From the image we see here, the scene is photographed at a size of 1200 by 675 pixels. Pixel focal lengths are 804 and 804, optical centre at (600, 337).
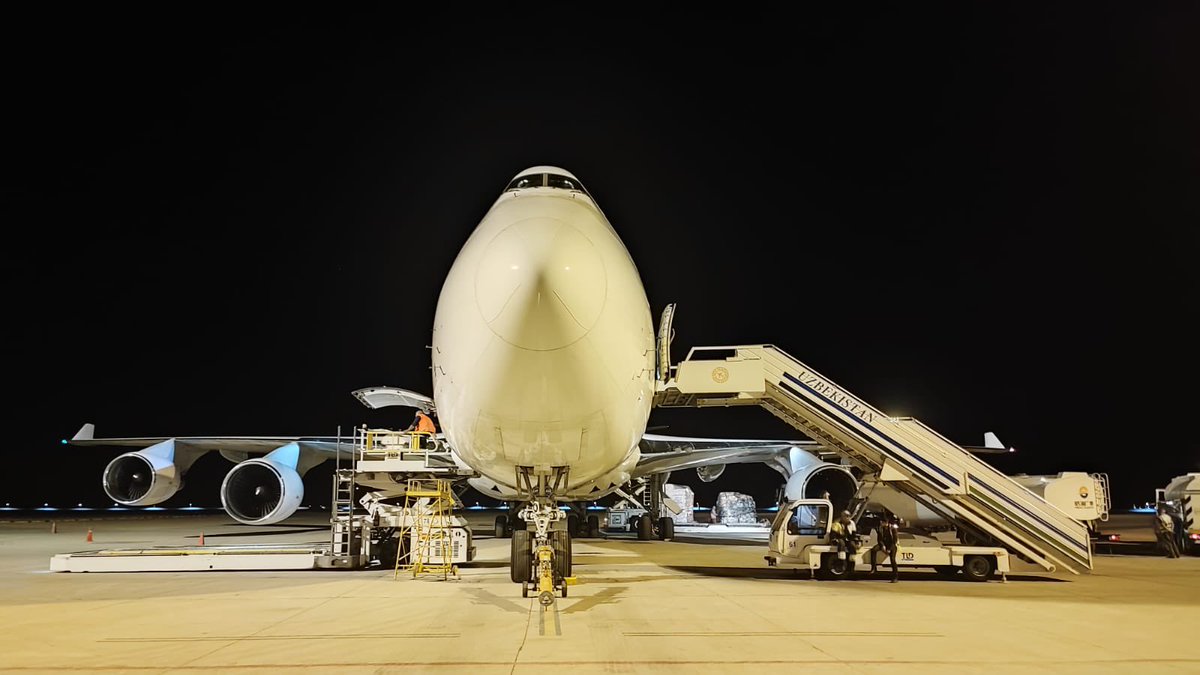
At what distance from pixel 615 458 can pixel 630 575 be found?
3.84m

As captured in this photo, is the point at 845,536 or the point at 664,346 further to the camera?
the point at 845,536

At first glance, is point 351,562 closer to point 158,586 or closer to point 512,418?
point 158,586

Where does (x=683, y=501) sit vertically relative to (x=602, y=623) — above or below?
below

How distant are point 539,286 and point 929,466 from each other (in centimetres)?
832

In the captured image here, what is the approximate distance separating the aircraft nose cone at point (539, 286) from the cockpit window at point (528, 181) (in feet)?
5.19

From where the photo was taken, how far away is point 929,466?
1251cm

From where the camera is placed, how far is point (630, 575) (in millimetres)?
12516

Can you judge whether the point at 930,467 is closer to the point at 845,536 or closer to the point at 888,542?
the point at 888,542

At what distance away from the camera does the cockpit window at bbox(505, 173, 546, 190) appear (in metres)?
8.91

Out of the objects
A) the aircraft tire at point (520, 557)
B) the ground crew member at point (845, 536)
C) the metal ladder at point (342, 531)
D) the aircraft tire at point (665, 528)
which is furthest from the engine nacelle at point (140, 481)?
the ground crew member at point (845, 536)

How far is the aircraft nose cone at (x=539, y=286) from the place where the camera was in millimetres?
6957

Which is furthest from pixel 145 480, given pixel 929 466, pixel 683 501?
pixel 683 501

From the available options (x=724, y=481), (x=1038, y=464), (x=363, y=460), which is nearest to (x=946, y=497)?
(x=363, y=460)

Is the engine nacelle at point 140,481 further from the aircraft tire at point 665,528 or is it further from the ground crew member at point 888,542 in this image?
the ground crew member at point 888,542
